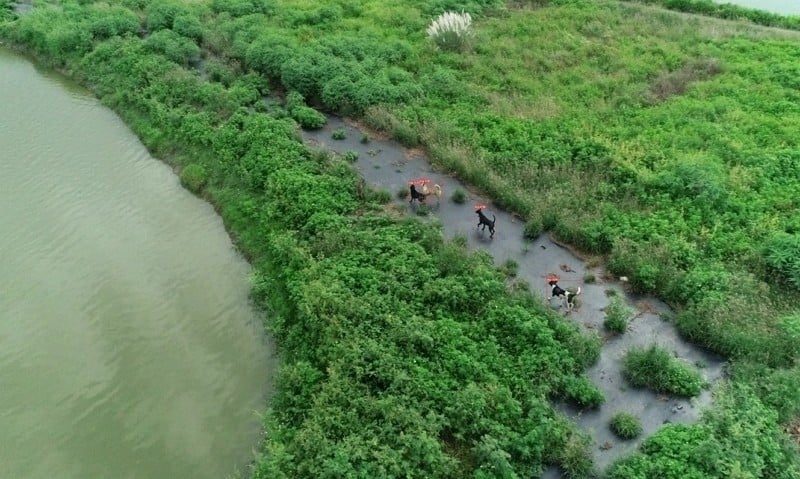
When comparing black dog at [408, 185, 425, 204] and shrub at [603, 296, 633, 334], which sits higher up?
black dog at [408, 185, 425, 204]

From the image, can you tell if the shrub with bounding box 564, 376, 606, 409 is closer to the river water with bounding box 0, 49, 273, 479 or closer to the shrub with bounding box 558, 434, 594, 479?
the shrub with bounding box 558, 434, 594, 479

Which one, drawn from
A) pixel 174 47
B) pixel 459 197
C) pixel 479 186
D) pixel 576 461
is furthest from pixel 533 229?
pixel 174 47

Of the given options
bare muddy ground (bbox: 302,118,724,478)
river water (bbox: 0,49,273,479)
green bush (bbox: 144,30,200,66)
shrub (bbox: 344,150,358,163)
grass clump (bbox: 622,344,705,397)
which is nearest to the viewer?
bare muddy ground (bbox: 302,118,724,478)

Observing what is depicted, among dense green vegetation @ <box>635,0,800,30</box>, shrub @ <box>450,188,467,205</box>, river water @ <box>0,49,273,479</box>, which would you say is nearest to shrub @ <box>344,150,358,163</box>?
shrub @ <box>450,188,467,205</box>

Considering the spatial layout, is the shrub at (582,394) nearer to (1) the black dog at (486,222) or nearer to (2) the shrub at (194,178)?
(1) the black dog at (486,222)

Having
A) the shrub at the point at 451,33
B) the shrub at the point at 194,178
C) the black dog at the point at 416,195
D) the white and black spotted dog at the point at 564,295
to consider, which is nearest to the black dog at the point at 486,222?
the black dog at the point at 416,195
